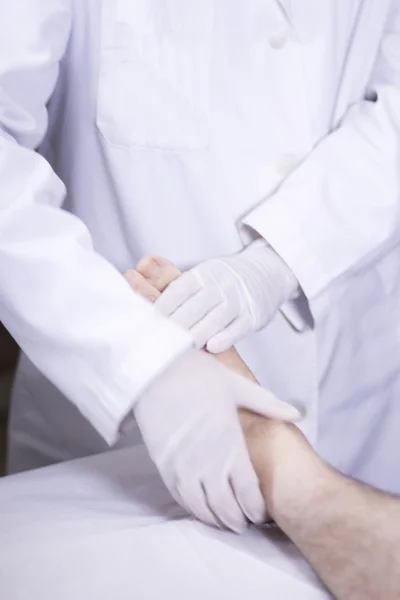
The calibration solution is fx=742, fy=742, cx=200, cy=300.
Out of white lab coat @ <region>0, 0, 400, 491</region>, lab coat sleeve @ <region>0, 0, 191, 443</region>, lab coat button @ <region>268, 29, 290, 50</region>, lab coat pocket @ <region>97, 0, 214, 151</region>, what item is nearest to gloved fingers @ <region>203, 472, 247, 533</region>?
lab coat sleeve @ <region>0, 0, 191, 443</region>

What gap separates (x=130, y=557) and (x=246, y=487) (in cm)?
14

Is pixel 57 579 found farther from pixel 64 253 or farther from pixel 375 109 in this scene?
pixel 375 109

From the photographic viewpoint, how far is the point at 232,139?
90cm

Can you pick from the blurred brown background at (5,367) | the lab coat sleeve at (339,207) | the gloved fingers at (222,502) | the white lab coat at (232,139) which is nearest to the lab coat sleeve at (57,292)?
the white lab coat at (232,139)

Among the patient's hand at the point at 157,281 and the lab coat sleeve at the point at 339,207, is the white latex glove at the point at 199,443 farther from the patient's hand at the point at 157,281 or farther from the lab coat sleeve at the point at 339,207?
the lab coat sleeve at the point at 339,207

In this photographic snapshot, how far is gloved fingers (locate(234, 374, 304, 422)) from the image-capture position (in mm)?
742

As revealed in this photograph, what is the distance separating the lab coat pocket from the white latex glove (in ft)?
1.00

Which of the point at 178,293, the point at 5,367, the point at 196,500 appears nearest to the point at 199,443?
the point at 196,500

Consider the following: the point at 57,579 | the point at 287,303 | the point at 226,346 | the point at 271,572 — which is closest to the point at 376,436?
the point at 287,303

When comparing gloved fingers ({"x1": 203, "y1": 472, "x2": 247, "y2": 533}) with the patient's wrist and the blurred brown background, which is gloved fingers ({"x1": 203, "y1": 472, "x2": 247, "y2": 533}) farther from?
the blurred brown background

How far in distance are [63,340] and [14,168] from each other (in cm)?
20

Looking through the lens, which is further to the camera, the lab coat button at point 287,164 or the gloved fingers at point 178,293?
the lab coat button at point 287,164

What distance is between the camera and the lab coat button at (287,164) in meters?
0.92

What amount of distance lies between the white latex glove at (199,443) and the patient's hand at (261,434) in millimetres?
28
